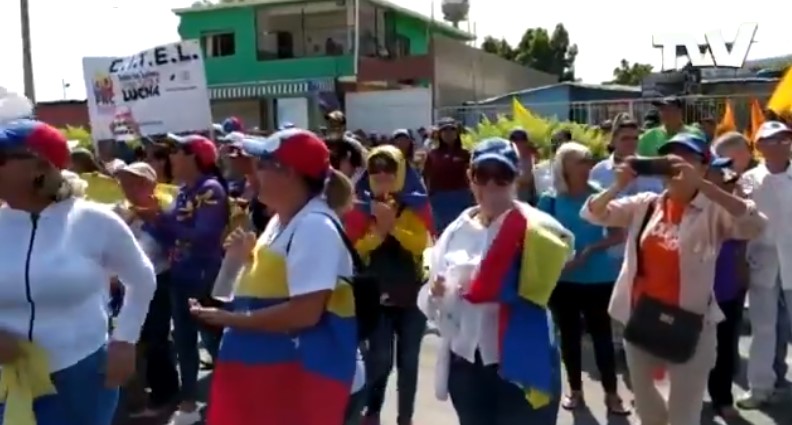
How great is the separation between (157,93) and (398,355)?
18.6 feet

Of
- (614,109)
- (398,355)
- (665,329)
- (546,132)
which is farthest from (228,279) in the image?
(614,109)

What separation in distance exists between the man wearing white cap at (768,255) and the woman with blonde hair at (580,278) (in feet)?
2.97

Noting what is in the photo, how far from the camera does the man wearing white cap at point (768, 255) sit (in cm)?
682

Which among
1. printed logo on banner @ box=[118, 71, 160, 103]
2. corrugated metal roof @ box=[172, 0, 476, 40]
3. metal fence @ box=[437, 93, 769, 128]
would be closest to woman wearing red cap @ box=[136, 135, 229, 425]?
printed logo on banner @ box=[118, 71, 160, 103]

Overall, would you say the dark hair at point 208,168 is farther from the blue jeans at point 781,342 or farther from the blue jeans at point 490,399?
the blue jeans at point 781,342

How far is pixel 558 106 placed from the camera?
20.5 meters

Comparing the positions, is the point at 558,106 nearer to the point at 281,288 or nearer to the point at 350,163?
the point at 350,163

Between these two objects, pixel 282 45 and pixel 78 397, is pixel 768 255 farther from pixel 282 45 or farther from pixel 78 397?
pixel 282 45

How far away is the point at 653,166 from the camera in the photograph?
4.70 metres

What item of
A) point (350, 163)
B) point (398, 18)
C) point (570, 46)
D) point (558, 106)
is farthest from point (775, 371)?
point (570, 46)

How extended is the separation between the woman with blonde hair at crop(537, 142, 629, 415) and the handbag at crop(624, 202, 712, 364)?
1807 millimetres

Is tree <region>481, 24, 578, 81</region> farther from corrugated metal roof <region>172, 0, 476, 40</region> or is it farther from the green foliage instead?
the green foliage

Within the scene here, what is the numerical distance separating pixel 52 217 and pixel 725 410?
473 cm

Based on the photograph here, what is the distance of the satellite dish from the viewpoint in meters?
43.4
